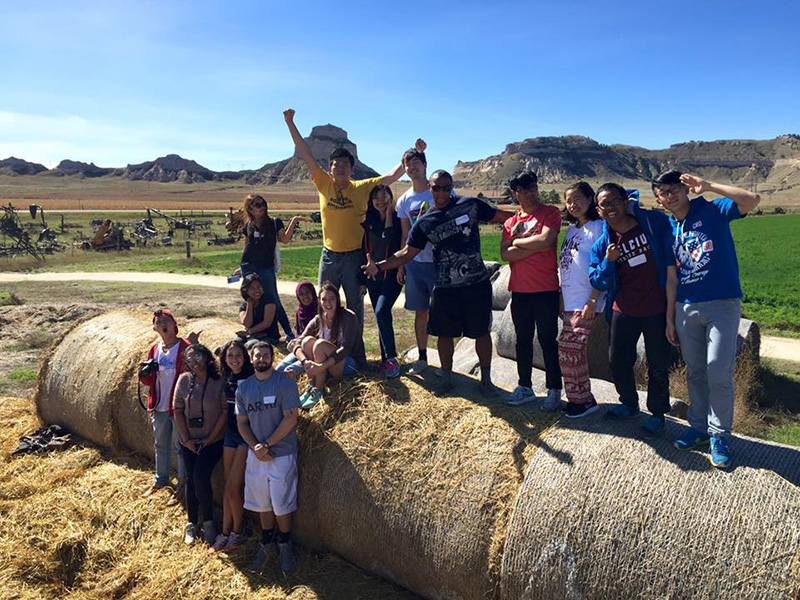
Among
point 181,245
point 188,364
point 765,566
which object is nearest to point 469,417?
point 765,566

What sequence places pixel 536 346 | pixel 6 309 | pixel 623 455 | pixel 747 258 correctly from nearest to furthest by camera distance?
pixel 623 455
pixel 536 346
pixel 6 309
pixel 747 258

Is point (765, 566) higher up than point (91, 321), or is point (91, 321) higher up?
point (91, 321)

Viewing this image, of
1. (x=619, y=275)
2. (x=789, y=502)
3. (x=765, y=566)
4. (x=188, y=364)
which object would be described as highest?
(x=619, y=275)

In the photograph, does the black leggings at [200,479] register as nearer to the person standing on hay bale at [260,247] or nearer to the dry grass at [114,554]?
the dry grass at [114,554]

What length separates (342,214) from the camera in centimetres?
631

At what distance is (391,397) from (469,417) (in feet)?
2.64

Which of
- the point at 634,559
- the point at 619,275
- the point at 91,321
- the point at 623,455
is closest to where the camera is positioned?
the point at 634,559

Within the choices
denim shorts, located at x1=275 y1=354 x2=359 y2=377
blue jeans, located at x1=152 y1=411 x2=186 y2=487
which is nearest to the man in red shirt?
denim shorts, located at x1=275 y1=354 x2=359 y2=377

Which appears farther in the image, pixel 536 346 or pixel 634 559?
pixel 536 346

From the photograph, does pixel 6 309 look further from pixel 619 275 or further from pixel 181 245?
pixel 181 245

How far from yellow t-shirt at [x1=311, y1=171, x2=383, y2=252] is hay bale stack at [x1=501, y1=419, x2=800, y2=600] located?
320cm

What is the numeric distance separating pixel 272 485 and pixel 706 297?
3762 mm

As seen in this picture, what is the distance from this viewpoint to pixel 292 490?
5.07 m

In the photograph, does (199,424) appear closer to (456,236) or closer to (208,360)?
(208,360)
